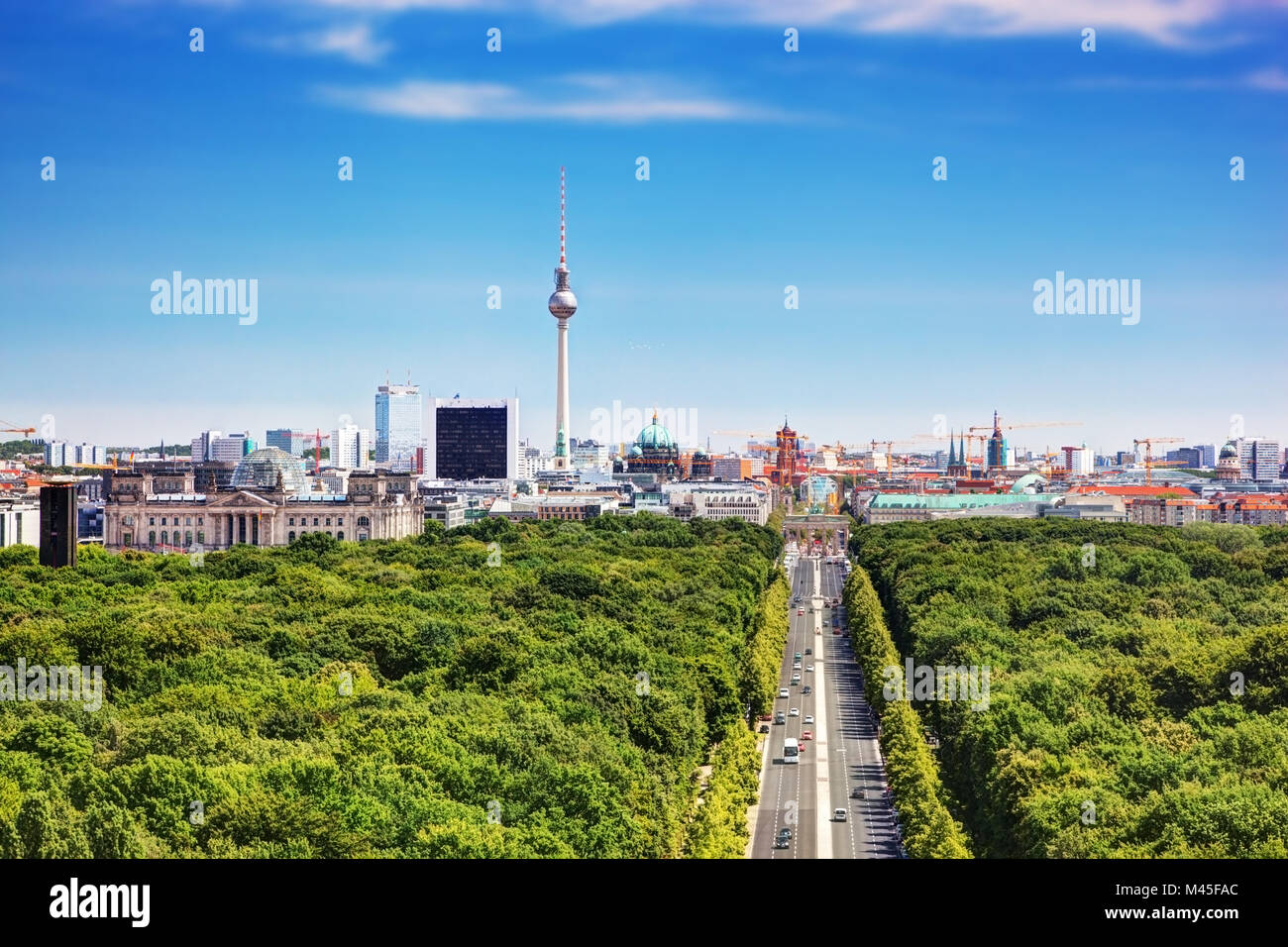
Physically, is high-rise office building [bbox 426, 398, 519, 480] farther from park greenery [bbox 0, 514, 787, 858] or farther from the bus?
the bus

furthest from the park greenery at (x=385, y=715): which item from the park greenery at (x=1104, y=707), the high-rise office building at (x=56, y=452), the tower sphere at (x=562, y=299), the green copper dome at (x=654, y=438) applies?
the green copper dome at (x=654, y=438)

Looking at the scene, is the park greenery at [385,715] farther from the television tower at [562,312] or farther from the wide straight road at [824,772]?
the television tower at [562,312]

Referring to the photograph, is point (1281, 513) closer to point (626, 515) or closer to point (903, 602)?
point (626, 515)

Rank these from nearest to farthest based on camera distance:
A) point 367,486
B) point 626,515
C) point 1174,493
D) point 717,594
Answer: point 717,594
point 367,486
point 626,515
point 1174,493

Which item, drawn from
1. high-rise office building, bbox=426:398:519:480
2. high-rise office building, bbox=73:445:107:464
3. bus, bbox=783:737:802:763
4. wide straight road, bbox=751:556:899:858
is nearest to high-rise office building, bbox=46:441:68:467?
high-rise office building, bbox=73:445:107:464
